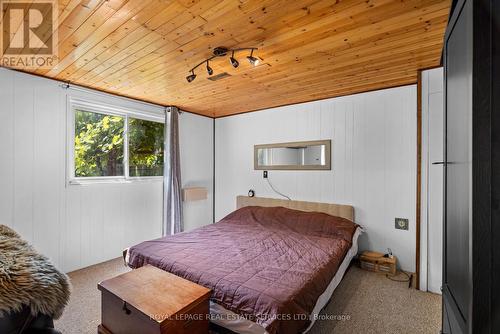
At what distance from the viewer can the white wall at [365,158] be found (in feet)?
9.46

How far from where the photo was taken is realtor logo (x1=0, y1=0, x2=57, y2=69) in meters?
1.53

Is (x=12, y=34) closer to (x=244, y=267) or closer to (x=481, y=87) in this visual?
(x=244, y=267)

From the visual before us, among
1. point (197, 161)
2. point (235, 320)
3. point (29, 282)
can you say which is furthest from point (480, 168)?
point (197, 161)

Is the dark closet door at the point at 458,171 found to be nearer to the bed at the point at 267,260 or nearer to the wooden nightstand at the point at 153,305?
the bed at the point at 267,260

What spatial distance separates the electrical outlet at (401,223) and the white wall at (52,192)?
3.45 metres

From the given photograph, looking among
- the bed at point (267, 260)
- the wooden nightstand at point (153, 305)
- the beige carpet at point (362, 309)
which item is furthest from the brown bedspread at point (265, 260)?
the beige carpet at point (362, 309)

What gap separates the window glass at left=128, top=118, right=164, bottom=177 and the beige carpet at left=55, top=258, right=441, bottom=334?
60.6 inches

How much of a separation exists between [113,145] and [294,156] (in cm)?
265

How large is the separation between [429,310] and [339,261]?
85 cm

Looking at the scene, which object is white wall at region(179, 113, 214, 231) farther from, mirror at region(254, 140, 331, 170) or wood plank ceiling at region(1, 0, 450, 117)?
wood plank ceiling at region(1, 0, 450, 117)

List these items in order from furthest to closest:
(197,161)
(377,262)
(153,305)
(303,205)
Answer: (197,161) → (303,205) → (377,262) → (153,305)

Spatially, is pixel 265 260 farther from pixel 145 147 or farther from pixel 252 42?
pixel 145 147

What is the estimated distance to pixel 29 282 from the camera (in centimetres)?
109

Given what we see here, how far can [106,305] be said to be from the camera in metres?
1.73
